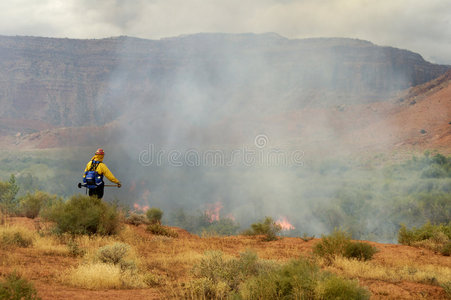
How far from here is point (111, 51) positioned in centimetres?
12075

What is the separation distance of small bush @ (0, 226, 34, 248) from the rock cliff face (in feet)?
255

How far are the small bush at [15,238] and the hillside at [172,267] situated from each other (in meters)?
0.26

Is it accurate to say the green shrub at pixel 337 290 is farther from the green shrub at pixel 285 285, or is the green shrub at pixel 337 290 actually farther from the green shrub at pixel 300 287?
the green shrub at pixel 285 285

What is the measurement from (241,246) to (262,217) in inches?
956

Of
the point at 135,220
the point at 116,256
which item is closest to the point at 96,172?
the point at 116,256

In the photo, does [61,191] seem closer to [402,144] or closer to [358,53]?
[402,144]

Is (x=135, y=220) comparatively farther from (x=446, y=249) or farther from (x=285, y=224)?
(x=285, y=224)

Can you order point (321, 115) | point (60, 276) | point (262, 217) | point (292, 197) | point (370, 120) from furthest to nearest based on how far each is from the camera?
point (321, 115) → point (370, 120) → point (292, 197) → point (262, 217) → point (60, 276)

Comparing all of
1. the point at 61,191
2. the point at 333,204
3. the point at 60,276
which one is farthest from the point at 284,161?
the point at 60,276

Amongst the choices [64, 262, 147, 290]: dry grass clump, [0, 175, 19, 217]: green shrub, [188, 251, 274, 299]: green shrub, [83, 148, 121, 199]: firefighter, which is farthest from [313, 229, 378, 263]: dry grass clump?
[0, 175, 19, 217]: green shrub

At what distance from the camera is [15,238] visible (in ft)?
31.3

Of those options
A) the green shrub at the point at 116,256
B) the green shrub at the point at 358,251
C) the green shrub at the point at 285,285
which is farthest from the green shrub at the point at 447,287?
the green shrub at the point at 116,256

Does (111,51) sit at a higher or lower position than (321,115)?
higher

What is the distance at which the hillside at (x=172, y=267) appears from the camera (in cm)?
640
